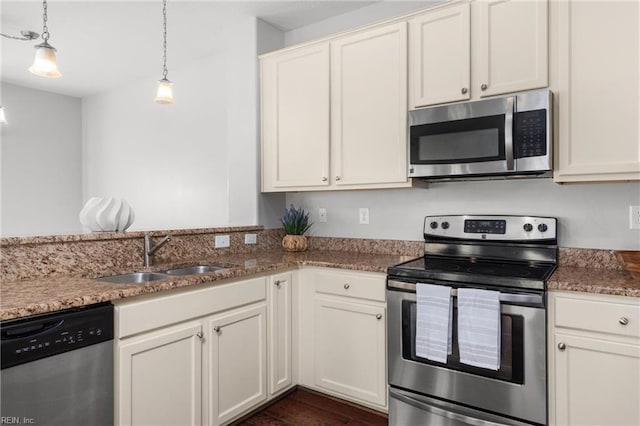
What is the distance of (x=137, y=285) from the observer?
165cm

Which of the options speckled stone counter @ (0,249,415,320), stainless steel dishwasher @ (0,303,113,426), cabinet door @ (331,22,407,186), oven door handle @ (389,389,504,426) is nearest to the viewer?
stainless steel dishwasher @ (0,303,113,426)

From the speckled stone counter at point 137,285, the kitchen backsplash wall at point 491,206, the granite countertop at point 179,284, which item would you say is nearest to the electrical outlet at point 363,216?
the kitchen backsplash wall at point 491,206

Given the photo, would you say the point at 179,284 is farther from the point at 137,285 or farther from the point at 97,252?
the point at 97,252

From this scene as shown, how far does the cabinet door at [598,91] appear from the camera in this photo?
1.77 metres

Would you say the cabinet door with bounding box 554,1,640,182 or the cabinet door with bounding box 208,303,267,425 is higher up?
the cabinet door with bounding box 554,1,640,182

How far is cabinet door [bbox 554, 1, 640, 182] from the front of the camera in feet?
5.80

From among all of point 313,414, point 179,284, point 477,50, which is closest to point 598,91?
point 477,50

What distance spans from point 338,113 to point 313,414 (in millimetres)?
1844

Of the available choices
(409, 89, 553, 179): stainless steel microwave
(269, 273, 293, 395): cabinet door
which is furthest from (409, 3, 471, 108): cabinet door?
(269, 273, 293, 395): cabinet door

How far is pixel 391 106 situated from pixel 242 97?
128cm

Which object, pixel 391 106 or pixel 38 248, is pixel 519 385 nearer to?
pixel 391 106

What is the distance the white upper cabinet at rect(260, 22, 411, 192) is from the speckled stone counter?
1.60 feet

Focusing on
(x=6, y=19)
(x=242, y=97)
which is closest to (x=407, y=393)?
(x=242, y=97)

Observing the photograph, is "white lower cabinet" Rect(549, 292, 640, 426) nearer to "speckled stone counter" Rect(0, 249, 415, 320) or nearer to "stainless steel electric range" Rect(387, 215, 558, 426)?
"stainless steel electric range" Rect(387, 215, 558, 426)
